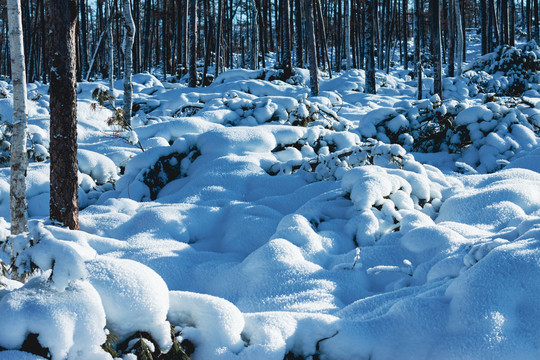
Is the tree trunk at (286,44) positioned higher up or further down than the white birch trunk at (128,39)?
higher up

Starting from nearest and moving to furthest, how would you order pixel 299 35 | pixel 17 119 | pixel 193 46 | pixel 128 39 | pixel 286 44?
pixel 17 119
pixel 128 39
pixel 193 46
pixel 286 44
pixel 299 35

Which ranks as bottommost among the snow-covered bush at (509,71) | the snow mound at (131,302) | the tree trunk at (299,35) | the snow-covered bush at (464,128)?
the snow mound at (131,302)

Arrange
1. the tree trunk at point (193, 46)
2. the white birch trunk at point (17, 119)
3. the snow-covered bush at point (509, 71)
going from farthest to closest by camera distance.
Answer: the snow-covered bush at point (509, 71), the tree trunk at point (193, 46), the white birch trunk at point (17, 119)

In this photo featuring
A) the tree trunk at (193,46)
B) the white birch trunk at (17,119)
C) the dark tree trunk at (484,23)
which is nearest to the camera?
the white birch trunk at (17,119)

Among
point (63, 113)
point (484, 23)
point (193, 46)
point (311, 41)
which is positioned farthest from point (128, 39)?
point (484, 23)

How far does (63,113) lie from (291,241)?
7.12ft

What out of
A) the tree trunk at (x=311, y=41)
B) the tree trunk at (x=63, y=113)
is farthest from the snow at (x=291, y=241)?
the tree trunk at (x=311, y=41)

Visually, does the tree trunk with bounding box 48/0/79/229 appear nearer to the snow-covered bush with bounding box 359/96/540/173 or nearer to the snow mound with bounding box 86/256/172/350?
the snow mound with bounding box 86/256/172/350

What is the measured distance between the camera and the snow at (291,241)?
5.93ft

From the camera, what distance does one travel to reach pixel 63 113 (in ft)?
12.2

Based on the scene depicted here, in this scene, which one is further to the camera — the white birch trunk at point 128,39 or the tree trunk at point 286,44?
the tree trunk at point 286,44

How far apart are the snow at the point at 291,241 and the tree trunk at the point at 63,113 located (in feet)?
0.95

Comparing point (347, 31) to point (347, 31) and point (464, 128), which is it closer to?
point (347, 31)

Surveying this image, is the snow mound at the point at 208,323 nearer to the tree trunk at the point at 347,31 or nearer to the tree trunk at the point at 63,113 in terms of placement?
the tree trunk at the point at 63,113
